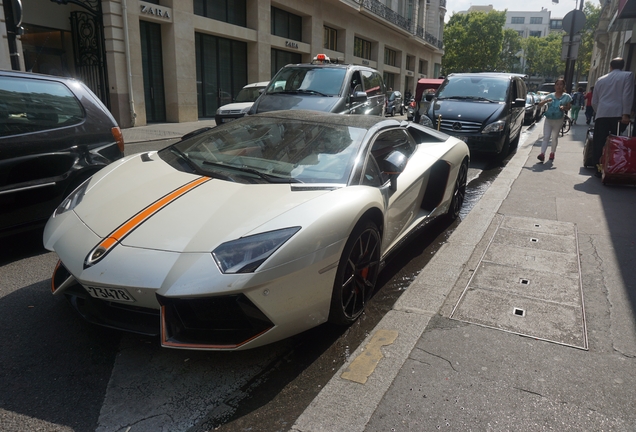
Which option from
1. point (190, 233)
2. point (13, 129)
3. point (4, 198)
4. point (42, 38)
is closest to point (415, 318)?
point (190, 233)

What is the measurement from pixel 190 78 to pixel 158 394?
58.9ft

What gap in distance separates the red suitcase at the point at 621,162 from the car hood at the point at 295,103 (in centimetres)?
454

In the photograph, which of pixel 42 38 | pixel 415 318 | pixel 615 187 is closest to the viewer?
pixel 415 318

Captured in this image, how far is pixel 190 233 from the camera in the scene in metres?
2.57

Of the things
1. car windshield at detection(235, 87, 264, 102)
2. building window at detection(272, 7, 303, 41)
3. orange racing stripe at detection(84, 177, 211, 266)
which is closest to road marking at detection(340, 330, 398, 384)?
orange racing stripe at detection(84, 177, 211, 266)

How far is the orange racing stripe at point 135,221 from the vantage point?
8.34ft

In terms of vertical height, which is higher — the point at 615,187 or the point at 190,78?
the point at 190,78

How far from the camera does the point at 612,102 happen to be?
816 cm

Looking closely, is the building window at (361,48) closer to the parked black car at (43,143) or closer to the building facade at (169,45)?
the building facade at (169,45)

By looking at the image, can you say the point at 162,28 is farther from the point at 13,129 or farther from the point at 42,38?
the point at 13,129

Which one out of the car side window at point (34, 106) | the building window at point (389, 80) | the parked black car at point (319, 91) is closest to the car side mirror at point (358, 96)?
the parked black car at point (319, 91)

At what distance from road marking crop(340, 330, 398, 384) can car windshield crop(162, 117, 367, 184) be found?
999 millimetres

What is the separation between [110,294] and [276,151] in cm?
160

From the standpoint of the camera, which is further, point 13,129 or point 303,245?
point 13,129
